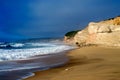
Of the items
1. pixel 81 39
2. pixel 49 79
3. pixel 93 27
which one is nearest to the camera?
pixel 49 79

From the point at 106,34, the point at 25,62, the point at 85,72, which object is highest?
the point at 106,34

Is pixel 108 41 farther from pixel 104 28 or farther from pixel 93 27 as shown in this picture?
pixel 93 27

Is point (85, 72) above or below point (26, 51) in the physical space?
below

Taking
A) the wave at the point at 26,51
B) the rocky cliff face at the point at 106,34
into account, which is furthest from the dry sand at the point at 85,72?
the rocky cliff face at the point at 106,34

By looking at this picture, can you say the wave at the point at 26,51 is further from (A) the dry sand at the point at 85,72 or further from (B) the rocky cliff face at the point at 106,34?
(A) the dry sand at the point at 85,72

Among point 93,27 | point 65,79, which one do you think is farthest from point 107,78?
point 93,27

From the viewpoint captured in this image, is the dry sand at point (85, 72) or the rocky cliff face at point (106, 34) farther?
the rocky cliff face at point (106, 34)

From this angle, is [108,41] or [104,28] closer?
[108,41]

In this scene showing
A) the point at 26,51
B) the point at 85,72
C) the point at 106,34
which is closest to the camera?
the point at 85,72

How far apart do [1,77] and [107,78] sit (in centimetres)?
552

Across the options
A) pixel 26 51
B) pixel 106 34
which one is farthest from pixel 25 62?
pixel 106 34

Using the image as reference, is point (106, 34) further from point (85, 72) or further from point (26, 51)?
point (85, 72)

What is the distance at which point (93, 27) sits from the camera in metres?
46.5

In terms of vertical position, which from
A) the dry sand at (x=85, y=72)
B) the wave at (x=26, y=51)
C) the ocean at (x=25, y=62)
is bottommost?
the dry sand at (x=85, y=72)
